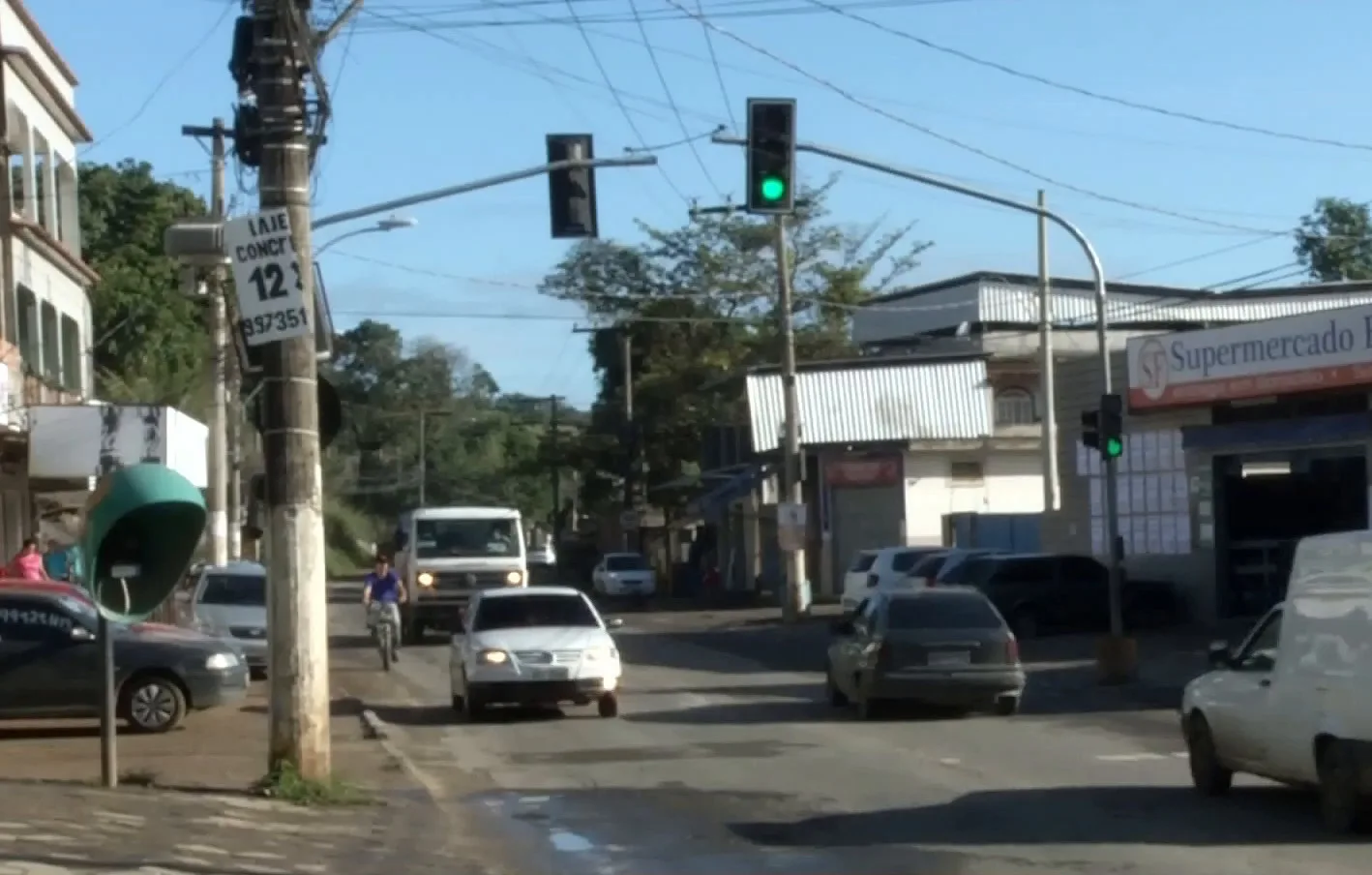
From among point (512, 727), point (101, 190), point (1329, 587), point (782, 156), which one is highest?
point (101, 190)

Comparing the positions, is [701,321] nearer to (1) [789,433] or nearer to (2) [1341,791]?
(1) [789,433]

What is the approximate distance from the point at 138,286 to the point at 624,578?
18227 millimetres

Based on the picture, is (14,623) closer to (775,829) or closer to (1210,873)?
(775,829)

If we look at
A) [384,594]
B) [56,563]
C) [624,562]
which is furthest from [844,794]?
[624,562]

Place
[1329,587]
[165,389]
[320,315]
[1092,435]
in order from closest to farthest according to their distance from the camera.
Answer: [1329,587]
[320,315]
[1092,435]
[165,389]

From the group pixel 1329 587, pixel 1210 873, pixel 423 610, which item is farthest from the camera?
pixel 423 610

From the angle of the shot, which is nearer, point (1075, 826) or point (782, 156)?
point (1075, 826)

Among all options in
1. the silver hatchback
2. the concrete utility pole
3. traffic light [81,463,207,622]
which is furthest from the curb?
the concrete utility pole

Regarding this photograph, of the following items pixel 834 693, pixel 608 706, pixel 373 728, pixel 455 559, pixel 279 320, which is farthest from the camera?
pixel 455 559

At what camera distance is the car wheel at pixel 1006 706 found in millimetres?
24281

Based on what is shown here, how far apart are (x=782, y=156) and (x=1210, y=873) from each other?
11.6 m

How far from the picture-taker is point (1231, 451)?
1471 inches

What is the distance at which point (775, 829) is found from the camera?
593 inches

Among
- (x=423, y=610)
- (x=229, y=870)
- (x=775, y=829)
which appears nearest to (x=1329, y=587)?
(x=775, y=829)
